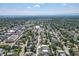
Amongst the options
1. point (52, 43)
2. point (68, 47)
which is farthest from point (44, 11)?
point (68, 47)

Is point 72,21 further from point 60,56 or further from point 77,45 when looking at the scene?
point 60,56

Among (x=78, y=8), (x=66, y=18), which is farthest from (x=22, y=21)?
(x=78, y=8)

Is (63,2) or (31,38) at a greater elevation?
(63,2)

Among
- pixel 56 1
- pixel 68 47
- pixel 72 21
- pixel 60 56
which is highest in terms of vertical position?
pixel 56 1

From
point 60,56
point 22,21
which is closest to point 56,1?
point 22,21

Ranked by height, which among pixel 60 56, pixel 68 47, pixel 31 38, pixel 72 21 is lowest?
pixel 60 56

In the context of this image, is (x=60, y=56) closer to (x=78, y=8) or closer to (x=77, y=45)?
(x=77, y=45)

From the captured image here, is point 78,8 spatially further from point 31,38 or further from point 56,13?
point 31,38

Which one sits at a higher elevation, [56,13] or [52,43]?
[56,13]
